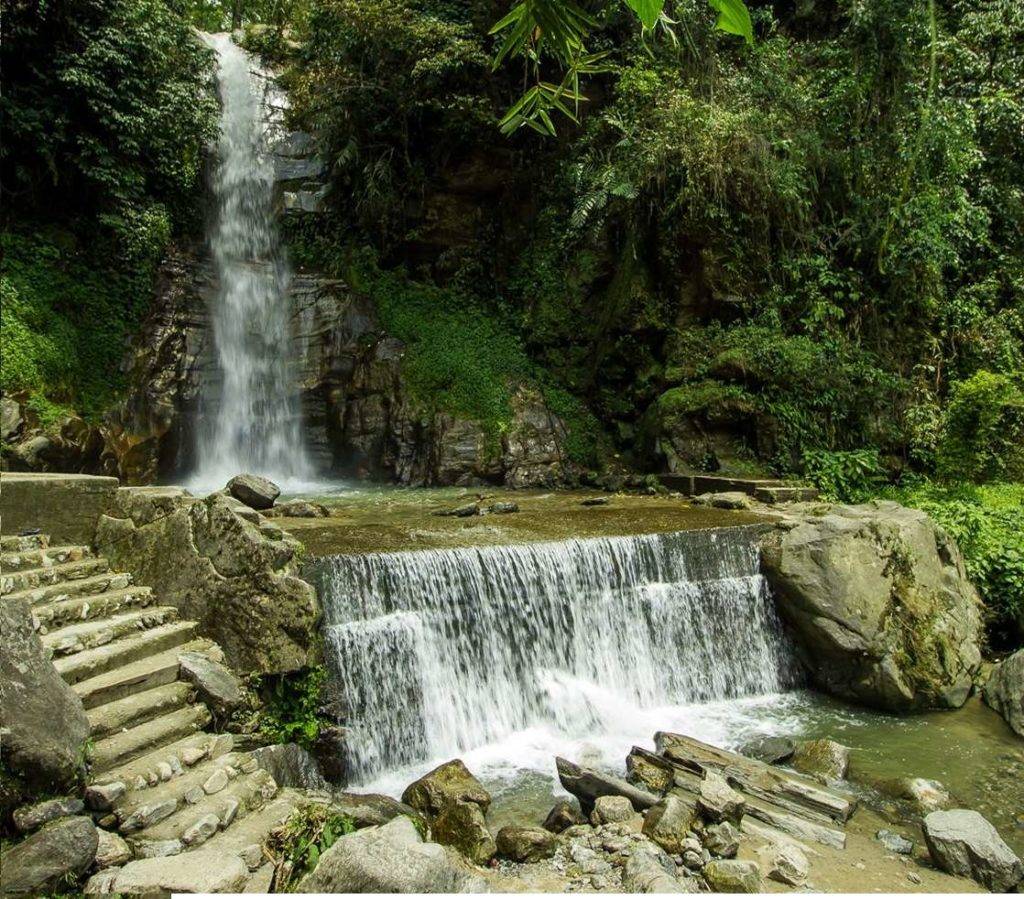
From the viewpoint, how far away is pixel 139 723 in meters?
4.15

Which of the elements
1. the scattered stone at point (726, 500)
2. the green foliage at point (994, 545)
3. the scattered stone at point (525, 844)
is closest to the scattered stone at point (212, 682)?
the scattered stone at point (525, 844)

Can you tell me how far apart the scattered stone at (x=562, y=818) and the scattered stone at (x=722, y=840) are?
0.83 m

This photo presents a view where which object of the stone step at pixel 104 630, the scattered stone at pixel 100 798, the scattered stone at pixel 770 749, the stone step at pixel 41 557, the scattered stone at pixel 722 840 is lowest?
the scattered stone at pixel 770 749

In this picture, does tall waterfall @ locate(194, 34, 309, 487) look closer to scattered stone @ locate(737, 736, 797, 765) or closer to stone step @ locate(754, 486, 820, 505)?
stone step @ locate(754, 486, 820, 505)

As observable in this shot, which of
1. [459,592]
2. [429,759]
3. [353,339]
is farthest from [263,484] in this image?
[353,339]

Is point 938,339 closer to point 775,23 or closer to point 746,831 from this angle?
point 775,23

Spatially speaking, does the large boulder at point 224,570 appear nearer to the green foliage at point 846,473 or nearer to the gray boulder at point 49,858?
the gray boulder at point 49,858

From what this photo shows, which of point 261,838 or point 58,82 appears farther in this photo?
point 58,82

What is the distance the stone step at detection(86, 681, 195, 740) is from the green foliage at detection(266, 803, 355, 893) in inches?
48.8

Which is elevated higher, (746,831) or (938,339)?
(938,339)

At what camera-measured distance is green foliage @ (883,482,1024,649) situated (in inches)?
305

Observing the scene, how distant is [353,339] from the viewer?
1372cm

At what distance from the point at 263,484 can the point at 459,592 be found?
3424 millimetres

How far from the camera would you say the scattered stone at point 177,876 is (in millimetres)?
2973
